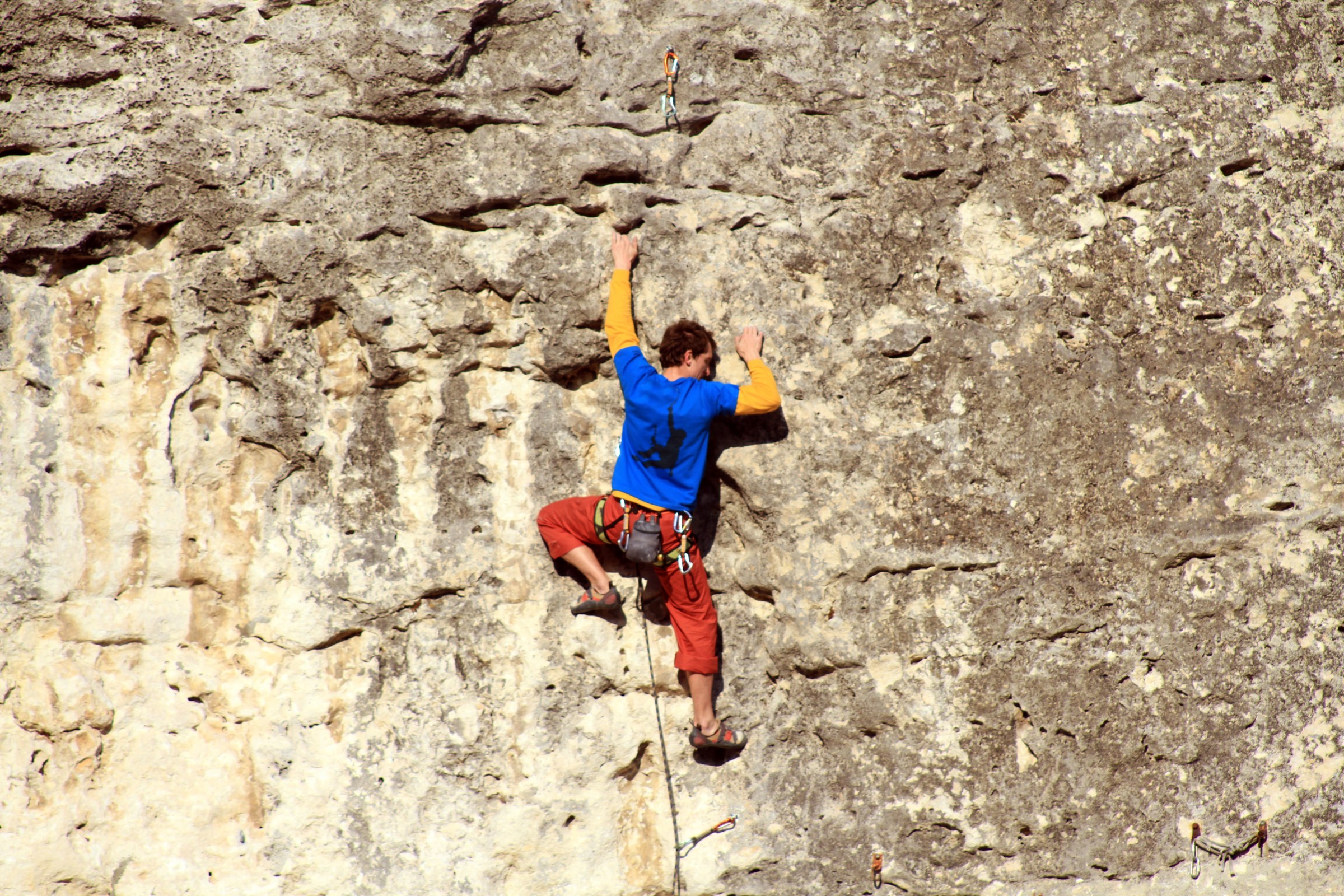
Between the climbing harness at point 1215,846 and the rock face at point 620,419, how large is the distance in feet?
0.22

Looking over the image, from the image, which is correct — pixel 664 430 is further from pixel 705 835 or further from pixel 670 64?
pixel 705 835

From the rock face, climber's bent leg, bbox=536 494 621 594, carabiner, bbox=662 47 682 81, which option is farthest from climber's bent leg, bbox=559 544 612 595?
carabiner, bbox=662 47 682 81

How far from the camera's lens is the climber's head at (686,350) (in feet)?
11.9

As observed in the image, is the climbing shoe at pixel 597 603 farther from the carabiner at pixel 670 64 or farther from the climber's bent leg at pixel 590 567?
the carabiner at pixel 670 64

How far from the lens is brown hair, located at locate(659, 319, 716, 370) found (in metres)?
3.63

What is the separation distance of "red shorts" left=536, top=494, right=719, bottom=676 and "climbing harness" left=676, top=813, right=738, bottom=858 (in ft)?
2.29

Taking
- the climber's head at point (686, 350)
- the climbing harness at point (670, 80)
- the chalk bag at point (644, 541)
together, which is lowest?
the chalk bag at point (644, 541)

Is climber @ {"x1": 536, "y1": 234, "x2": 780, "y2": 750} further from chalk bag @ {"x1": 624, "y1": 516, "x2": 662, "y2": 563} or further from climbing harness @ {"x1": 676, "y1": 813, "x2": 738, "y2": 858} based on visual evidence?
climbing harness @ {"x1": 676, "y1": 813, "x2": 738, "y2": 858}

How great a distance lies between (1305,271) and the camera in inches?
153

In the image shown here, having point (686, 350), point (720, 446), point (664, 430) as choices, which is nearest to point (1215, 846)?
point (720, 446)

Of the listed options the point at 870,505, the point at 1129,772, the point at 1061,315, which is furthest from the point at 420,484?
the point at 1129,772

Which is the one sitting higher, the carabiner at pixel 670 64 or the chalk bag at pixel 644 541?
the carabiner at pixel 670 64

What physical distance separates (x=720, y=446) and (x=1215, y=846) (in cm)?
278

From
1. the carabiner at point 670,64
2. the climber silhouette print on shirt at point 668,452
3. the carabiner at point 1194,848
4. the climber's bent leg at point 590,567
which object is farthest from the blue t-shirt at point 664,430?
the carabiner at point 1194,848
